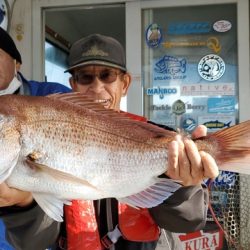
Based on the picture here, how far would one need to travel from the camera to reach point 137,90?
4250mm

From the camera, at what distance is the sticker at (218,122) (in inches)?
161

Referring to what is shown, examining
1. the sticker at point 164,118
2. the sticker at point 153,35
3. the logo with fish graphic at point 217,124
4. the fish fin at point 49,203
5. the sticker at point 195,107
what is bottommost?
the fish fin at point 49,203

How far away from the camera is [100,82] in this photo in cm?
221

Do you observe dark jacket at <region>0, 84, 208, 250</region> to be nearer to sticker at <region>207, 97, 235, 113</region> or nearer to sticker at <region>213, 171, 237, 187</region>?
sticker at <region>213, 171, 237, 187</region>

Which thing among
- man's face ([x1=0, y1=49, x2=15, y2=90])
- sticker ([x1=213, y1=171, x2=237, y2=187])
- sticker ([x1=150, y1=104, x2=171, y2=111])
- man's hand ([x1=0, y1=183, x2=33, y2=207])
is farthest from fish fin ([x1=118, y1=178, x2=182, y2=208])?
sticker ([x1=150, y1=104, x2=171, y2=111])

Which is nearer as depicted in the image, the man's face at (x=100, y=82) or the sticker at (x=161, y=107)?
the man's face at (x=100, y=82)

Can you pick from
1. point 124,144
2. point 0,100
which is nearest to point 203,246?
point 124,144

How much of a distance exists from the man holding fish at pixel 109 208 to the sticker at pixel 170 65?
197 cm

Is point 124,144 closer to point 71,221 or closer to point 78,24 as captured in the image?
point 71,221

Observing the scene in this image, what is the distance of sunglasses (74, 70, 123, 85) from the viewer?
88.4 inches

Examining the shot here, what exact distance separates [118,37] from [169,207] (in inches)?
202

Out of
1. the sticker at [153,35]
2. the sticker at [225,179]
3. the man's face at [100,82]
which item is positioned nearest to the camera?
the man's face at [100,82]

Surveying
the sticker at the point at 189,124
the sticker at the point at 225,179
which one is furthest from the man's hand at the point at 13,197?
the sticker at the point at 189,124

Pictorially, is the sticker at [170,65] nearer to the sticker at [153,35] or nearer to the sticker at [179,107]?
the sticker at [153,35]
